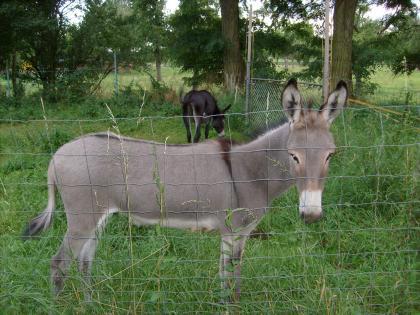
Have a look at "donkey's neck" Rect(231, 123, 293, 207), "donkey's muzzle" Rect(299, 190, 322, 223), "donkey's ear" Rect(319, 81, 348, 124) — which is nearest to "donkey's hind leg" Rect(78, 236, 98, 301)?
"donkey's neck" Rect(231, 123, 293, 207)

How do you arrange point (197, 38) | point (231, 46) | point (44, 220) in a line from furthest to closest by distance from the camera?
point (197, 38), point (231, 46), point (44, 220)

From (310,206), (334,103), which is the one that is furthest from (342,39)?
(310,206)

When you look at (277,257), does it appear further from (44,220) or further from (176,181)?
(44,220)

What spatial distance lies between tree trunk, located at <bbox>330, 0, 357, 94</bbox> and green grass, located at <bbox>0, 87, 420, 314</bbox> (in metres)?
3.42

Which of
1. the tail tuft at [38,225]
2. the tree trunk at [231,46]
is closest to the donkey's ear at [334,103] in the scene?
the tail tuft at [38,225]

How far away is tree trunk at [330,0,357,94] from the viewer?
8812 millimetres

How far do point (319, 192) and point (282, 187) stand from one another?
66 cm

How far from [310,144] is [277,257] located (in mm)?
802

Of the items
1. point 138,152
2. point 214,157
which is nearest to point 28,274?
point 138,152

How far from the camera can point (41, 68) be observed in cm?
1398

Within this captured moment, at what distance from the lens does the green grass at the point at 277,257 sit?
2.74m

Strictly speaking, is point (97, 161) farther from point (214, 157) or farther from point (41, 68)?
point (41, 68)

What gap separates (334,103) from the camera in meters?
2.93

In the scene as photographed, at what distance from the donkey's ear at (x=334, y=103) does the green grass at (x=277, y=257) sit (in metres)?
0.36
